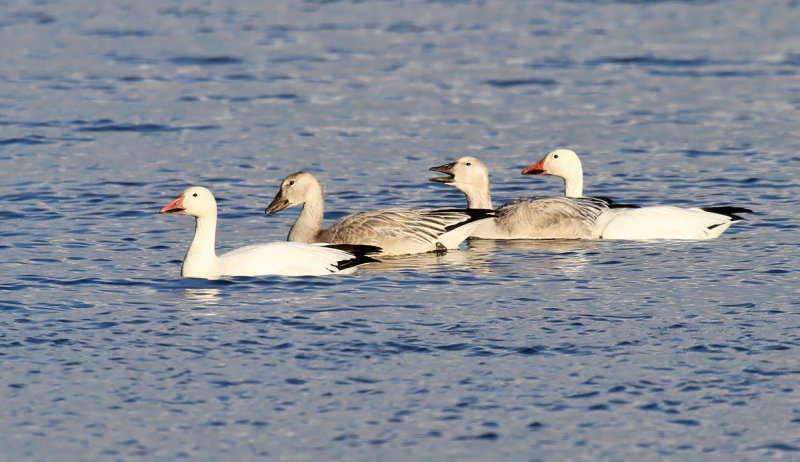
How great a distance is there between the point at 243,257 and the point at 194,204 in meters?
0.83

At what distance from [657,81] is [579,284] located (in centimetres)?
1263

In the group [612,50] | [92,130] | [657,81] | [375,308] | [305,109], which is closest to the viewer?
[375,308]

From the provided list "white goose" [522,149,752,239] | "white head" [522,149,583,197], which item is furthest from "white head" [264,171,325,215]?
"white goose" [522,149,752,239]

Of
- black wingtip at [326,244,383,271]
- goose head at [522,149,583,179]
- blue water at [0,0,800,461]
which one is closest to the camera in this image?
blue water at [0,0,800,461]

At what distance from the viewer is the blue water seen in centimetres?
939

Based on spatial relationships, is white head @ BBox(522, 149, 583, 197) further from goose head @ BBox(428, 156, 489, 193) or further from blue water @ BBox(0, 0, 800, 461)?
blue water @ BBox(0, 0, 800, 461)

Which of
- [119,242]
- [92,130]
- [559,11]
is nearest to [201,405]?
[119,242]

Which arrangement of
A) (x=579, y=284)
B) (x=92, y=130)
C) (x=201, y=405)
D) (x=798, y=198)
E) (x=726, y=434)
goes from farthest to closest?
(x=92, y=130)
(x=798, y=198)
(x=579, y=284)
(x=201, y=405)
(x=726, y=434)

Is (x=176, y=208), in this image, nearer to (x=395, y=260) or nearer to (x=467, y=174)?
(x=395, y=260)

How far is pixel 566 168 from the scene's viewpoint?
1719 centimetres

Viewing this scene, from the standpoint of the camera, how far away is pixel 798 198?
17.3m

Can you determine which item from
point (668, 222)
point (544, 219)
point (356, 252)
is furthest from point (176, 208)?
point (668, 222)

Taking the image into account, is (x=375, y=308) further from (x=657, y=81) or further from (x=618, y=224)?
(x=657, y=81)

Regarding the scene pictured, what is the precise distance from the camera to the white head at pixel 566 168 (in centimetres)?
1709
